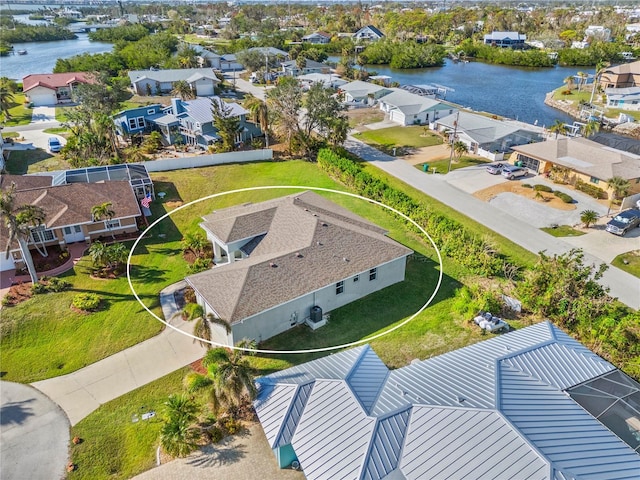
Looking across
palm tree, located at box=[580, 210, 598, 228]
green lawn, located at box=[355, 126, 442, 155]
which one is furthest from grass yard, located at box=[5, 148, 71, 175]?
palm tree, located at box=[580, 210, 598, 228]

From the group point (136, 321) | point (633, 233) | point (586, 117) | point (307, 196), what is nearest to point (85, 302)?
point (136, 321)

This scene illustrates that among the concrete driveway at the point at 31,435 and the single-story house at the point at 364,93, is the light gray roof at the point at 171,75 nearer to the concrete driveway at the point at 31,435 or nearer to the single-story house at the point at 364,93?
the single-story house at the point at 364,93

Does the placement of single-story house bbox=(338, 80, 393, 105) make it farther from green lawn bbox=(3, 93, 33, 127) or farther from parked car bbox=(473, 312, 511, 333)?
parked car bbox=(473, 312, 511, 333)

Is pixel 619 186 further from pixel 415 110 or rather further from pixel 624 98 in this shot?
pixel 624 98

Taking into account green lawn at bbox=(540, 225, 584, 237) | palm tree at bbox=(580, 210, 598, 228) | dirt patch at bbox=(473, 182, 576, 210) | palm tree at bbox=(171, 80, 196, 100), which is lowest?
green lawn at bbox=(540, 225, 584, 237)

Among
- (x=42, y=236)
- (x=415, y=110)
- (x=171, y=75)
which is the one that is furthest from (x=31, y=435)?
(x=171, y=75)

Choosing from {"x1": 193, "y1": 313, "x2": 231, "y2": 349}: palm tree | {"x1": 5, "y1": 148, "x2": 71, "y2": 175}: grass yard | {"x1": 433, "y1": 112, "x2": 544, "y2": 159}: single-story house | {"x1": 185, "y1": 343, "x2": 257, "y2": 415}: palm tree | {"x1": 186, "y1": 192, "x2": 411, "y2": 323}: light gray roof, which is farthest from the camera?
{"x1": 433, "y1": 112, "x2": 544, "y2": 159}: single-story house
